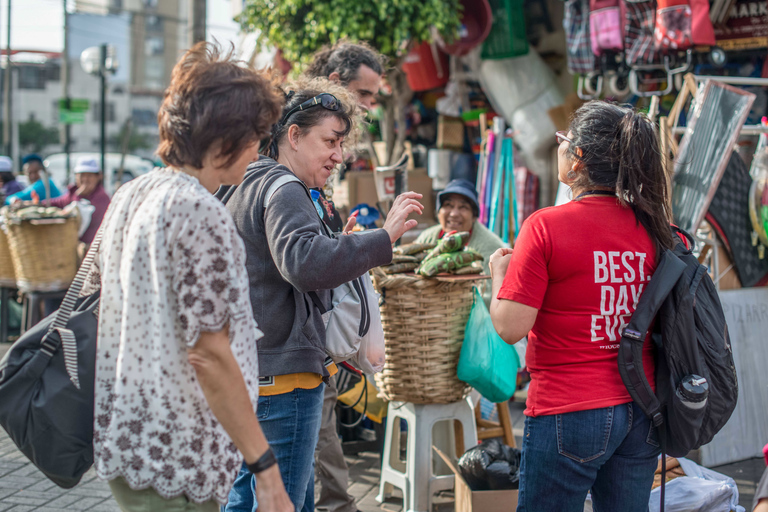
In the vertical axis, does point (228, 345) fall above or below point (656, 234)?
below

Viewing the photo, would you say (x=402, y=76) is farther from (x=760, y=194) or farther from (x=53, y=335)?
(x=53, y=335)

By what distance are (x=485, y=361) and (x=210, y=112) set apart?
6.42ft

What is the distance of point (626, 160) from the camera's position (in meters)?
1.95

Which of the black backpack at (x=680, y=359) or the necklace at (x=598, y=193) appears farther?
the necklace at (x=598, y=193)

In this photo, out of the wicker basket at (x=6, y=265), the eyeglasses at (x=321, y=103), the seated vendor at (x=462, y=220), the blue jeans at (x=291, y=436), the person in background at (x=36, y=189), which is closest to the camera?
the blue jeans at (x=291, y=436)

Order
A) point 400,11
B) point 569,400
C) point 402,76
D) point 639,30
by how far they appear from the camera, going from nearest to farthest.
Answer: point 569,400 < point 639,30 < point 400,11 < point 402,76

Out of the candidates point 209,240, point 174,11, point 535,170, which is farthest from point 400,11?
point 174,11

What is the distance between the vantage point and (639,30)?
19.4 feet

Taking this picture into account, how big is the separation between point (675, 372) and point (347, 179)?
4809 mm

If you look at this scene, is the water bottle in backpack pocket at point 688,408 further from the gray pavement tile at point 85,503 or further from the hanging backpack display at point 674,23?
the hanging backpack display at point 674,23

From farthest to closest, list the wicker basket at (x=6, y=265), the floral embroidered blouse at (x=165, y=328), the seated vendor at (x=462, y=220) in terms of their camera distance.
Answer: the wicker basket at (x=6, y=265), the seated vendor at (x=462, y=220), the floral embroidered blouse at (x=165, y=328)

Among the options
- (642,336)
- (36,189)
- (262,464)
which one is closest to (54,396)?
(262,464)

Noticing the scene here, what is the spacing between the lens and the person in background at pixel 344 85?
3135 millimetres

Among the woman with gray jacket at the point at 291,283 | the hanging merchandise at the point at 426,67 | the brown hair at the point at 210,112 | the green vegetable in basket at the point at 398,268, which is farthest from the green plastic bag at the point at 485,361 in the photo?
the hanging merchandise at the point at 426,67
